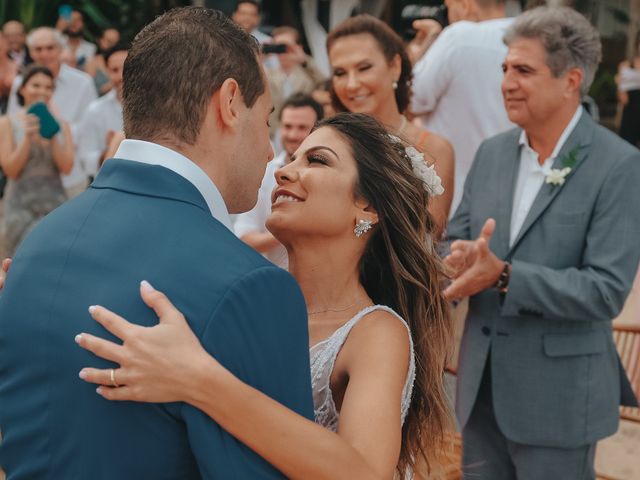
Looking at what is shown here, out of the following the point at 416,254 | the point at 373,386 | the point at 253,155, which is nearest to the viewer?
the point at 253,155

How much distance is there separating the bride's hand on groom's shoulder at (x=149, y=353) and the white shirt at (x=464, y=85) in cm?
318

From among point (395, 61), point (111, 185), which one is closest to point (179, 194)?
point (111, 185)

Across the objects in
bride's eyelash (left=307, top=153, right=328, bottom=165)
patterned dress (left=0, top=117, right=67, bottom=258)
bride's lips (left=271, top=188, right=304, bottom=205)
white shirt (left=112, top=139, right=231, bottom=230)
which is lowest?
patterned dress (left=0, top=117, right=67, bottom=258)

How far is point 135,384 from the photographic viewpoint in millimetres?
1452

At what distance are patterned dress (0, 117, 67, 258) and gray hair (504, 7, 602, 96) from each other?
4073 mm

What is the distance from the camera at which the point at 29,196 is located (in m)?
6.42

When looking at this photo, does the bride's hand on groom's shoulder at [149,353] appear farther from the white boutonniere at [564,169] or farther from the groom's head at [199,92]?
the white boutonniere at [564,169]

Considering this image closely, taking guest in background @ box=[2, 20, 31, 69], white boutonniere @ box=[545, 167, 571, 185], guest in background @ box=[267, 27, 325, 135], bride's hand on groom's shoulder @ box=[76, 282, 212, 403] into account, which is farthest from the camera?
guest in background @ box=[2, 20, 31, 69]

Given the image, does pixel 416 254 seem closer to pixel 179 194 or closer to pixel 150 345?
pixel 179 194

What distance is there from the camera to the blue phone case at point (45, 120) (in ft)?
20.6

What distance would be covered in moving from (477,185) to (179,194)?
1.98 meters

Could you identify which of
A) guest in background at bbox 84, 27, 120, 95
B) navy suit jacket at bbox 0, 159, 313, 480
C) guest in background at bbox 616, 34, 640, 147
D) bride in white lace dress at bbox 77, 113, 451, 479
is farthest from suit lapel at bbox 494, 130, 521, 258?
guest in background at bbox 616, 34, 640, 147

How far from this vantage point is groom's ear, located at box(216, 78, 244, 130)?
1.67 meters

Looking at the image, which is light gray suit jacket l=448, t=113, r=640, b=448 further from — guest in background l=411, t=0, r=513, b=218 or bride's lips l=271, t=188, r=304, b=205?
guest in background l=411, t=0, r=513, b=218
